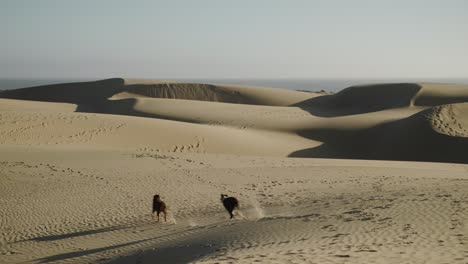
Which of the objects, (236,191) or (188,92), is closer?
(236,191)

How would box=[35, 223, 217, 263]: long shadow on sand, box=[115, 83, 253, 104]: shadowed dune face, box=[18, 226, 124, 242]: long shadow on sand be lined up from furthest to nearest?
box=[115, 83, 253, 104]: shadowed dune face, box=[18, 226, 124, 242]: long shadow on sand, box=[35, 223, 217, 263]: long shadow on sand

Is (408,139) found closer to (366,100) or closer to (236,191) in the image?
(236,191)

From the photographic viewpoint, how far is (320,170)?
54.9 feet

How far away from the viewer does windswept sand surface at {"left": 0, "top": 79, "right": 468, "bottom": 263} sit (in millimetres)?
7754

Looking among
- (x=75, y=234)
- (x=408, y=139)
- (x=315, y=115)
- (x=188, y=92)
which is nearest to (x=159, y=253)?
(x=75, y=234)

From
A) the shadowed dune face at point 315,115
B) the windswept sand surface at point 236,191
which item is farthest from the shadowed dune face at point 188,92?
the windswept sand surface at point 236,191

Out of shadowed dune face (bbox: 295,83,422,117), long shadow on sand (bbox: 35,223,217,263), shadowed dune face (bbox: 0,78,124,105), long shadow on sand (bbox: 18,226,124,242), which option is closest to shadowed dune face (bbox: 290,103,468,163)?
shadowed dune face (bbox: 295,83,422,117)

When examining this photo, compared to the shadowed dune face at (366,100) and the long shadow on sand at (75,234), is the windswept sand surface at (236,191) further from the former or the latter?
the shadowed dune face at (366,100)

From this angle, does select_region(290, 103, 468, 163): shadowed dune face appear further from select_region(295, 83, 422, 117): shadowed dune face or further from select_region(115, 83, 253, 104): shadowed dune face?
select_region(115, 83, 253, 104): shadowed dune face

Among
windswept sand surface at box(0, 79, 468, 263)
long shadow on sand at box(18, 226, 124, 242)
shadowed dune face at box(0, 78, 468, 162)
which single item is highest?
shadowed dune face at box(0, 78, 468, 162)

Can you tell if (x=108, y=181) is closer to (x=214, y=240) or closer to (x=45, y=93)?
(x=214, y=240)

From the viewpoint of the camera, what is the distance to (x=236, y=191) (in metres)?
13.2

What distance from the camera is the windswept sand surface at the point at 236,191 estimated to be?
7.75 meters

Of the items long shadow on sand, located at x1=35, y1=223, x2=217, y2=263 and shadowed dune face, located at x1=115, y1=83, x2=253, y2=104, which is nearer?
long shadow on sand, located at x1=35, y1=223, x2=217, y2=263
